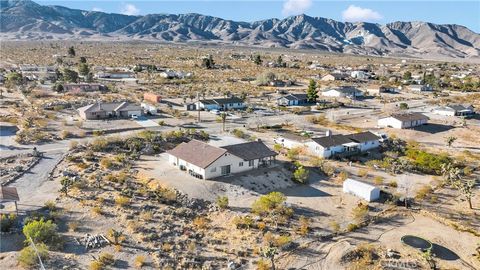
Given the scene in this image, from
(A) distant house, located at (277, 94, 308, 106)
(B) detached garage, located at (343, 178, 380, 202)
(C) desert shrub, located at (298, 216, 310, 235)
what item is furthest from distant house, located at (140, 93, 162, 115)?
(C) desert shrub, located at (298, 216, 310, 235)

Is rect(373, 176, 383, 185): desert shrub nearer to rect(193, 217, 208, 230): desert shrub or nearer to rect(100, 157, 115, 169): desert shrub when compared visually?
rect(193, 217, 208, 230): desert shrub

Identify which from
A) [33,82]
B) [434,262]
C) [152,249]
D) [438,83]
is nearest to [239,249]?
[152,249]

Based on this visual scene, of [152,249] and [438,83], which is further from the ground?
[438,83]

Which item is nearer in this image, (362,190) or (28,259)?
(28,259)

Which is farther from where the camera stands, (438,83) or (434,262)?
(438,83)

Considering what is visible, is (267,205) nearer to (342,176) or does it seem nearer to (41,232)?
(342,176)

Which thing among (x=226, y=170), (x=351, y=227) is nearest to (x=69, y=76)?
(x=226, y=170)

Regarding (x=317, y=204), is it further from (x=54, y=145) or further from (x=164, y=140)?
(x=54, y=145)
